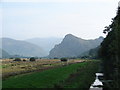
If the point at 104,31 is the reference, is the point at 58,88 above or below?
below

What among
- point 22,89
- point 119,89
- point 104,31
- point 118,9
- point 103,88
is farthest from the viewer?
point 104,31

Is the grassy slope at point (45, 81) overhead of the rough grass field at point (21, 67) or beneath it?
beneath

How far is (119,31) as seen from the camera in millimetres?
19188

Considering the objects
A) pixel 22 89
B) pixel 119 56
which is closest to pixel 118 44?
pixel 119 56

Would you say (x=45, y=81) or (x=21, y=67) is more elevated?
(x=21, y=67)

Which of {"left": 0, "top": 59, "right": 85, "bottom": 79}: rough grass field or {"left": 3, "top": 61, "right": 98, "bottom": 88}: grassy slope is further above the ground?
{"left": 0, "top": 59, "right": 85, "bottom": 79}: rough grass field

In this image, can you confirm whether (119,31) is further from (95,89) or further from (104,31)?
(104,31)

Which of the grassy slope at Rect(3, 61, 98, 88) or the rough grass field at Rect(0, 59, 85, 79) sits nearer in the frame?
the grassy slope at Rect(3, 61, 98, 88)

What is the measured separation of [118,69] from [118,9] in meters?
13.7

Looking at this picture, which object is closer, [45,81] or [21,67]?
[45,81]

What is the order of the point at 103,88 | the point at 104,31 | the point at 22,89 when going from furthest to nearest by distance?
1. the point at 104,31
2. the point at 103,88
3. the point at 22,89

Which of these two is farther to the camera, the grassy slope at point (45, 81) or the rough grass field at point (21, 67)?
the rough grass field at point (21, 67)

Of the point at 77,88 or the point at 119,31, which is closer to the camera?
the point at 119,31

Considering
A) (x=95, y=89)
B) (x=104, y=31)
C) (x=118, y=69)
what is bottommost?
(x=95, y=89)
